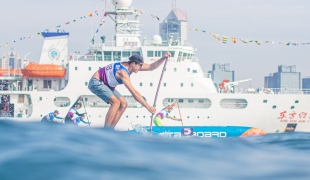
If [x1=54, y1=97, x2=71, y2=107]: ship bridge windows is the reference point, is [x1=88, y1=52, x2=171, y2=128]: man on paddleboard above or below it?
above

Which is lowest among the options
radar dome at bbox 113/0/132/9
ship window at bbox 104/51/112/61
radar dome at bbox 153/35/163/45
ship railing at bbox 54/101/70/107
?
ship railing at bbox 54/101/70/107

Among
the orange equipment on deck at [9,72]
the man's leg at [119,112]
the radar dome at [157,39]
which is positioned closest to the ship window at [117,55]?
the radar dome at [157,39]

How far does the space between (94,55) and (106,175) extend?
25381mm

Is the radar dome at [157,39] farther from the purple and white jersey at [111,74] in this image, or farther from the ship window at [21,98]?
the purple and white jersey at [111,74]

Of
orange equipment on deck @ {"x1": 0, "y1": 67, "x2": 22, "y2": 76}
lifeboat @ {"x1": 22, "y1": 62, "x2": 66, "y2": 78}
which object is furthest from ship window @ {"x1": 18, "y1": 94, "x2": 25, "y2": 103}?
orange equipment on deck @ {"x1": 0, "y1": 67, "x2": 22, "y2": 76}

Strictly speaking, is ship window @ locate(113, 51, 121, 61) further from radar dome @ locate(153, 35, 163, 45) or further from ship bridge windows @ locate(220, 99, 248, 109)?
ship bridge windows @ locate(220, 99, 248, 109)

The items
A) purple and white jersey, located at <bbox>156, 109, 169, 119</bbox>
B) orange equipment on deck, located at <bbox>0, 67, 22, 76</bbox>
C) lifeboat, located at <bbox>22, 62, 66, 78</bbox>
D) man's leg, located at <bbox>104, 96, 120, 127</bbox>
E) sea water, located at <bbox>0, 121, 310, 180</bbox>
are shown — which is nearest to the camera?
sea water, located at <bbox>0, 121, 310, 180</bbox>

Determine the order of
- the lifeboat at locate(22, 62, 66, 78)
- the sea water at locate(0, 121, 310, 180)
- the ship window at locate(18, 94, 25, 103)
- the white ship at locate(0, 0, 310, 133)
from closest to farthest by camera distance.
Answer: the sea water at locate(0, 121, 310, 180) < the white ship at locate(0, 0, 310, 133) < the lifeboat at locate(22, 62, 66, 78) < the ship window at locate(18, 94, 25, 103)

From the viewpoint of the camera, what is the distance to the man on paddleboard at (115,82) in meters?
9.52

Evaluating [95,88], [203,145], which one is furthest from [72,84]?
[203,145]

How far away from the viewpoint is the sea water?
3305 mm

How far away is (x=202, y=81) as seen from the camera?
2833 cm

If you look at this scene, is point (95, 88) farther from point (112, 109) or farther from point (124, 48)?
point (124, 48)

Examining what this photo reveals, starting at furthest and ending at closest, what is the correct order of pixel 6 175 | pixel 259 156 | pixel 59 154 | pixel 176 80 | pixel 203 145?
pixel 176 80
pixel 203 145
pixel 259 156
pixel 59 154
pixel 6 175
